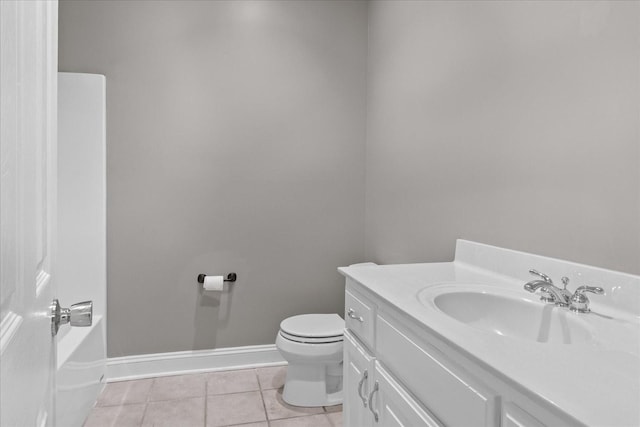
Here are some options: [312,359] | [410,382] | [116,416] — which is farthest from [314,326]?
[410,382]

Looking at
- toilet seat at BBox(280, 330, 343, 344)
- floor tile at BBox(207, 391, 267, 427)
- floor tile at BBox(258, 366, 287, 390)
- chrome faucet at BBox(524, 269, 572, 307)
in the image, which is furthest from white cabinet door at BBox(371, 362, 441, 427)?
floor tile at BBox(258, 366, 287, 390)

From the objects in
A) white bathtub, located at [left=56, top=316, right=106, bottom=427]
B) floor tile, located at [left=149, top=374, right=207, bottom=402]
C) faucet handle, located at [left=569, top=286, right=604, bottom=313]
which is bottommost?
floor tile, located at [left=149, top=374, right=207, bottom=402]

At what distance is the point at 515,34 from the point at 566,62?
10.4 inches

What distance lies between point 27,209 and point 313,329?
68.3 inches

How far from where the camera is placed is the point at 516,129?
1.42 metres

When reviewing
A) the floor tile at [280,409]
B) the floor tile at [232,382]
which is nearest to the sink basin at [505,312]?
the floor tile at [280,409]

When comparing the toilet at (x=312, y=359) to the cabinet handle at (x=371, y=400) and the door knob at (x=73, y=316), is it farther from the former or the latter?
the door knob at (x=73, y=316)

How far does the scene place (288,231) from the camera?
2645mm

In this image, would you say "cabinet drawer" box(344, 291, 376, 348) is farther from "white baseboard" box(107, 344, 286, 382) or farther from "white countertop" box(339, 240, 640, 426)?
"white baseboard" box(107, 344, 286, 382)

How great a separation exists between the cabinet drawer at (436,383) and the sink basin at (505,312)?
148 mm

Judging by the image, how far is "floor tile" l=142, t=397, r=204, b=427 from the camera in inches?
76.0

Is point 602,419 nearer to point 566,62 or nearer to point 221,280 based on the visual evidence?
point 566,62

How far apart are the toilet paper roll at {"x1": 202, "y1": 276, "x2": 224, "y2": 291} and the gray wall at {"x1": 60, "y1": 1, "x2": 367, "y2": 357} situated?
12 centimetres

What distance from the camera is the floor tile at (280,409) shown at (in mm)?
2016
